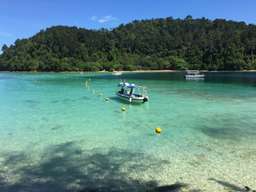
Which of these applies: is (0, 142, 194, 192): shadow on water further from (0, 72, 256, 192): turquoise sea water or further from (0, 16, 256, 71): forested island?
(0, 16, 256, 71): forested island

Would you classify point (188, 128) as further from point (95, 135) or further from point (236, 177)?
point (236, 177)

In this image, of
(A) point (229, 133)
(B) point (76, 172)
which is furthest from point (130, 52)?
(B) point (76, 172)

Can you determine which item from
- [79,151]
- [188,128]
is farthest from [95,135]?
[188,128]

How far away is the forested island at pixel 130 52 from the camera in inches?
6225

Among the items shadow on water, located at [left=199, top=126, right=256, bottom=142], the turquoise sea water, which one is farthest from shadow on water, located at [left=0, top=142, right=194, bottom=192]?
shadow on water, located at [left=199, top=126, right=256, bottom=142]

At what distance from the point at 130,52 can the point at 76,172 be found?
184 m

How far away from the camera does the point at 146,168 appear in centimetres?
1237

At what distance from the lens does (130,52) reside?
193750mm

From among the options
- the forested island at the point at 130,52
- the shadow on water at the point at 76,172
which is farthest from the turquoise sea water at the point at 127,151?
the forested island at the point at 130,52

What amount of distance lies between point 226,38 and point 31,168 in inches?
6667

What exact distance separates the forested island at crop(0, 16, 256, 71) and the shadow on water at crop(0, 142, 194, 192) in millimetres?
144745

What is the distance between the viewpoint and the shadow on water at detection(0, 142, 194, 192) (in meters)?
10.5

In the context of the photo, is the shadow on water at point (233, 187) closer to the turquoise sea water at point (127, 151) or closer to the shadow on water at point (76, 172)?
the turquoise sea water at point (127, 151)

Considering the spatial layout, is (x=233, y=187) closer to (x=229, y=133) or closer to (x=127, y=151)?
(x=127, y=151)
